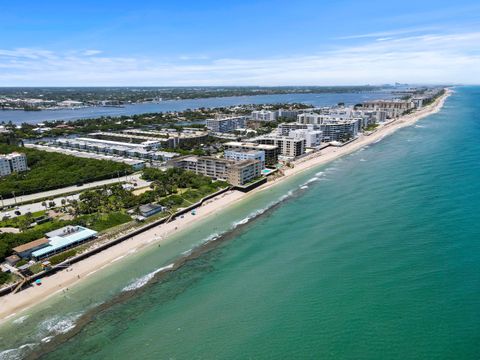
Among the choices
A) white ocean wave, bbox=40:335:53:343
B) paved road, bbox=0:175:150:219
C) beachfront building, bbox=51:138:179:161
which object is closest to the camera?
white ocean wave, bbox=40:335:53:343

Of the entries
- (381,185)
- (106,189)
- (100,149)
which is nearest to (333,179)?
(381,185)

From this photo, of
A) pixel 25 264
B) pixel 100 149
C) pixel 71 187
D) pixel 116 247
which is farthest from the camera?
pixel 100 149

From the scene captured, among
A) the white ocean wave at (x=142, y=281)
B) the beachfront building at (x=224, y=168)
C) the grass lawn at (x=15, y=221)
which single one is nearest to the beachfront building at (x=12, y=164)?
the grass lawn at (x=15, y=221)

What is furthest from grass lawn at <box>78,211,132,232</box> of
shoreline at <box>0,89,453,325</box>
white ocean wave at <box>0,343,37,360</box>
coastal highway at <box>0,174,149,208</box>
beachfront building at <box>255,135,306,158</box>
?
beachfront building at <box>255,135,306,158</box>

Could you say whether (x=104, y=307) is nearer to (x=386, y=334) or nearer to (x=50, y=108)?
(x=386, y=334)

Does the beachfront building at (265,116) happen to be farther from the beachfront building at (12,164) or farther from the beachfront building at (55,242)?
the beachfront building at (55,242)

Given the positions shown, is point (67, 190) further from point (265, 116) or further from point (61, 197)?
point (265, 116)

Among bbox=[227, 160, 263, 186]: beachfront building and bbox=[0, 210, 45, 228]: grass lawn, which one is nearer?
bbox=[0, 210, 45, 228]: grass lawn

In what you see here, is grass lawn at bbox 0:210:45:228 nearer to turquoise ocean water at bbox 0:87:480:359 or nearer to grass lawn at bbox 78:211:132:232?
grass lawn at bbox 78:211:132:232
